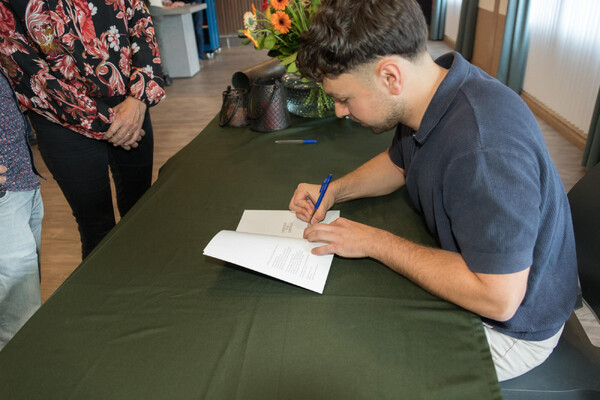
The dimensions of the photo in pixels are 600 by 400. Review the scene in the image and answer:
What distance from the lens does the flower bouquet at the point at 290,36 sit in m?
1.47

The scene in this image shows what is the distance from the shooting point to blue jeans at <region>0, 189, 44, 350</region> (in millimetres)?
1029

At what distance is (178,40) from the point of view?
5785mm

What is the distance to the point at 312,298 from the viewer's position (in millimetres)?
806

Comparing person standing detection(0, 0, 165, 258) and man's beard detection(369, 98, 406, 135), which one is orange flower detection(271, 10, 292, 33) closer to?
person standing detection(0, 0, 165, 258)

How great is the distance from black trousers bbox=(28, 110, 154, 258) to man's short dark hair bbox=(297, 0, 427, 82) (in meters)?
0.86

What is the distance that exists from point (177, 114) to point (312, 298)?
13.5ft

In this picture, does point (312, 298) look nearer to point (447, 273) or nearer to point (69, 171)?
point (447, 273)

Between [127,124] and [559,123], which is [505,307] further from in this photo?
[559,123]

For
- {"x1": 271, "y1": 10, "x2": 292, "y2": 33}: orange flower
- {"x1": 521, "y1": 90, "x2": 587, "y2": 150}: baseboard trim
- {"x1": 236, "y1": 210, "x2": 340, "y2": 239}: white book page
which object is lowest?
{"x1": 521, "y1": 90, "x2": 587, "y2": 150}: baseboard trim

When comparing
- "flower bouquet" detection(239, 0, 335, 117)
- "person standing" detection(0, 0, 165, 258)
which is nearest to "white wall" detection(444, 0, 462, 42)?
"flower bouquet" detection(239, 0, 335, 117)

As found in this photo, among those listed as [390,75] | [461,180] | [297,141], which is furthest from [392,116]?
[297,141]

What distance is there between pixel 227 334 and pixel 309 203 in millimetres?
448

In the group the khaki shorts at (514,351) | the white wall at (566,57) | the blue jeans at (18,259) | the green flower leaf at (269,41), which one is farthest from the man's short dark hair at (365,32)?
the white wall at (566,57)

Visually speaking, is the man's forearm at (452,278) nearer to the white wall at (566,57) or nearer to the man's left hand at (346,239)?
the man's left hand at (346,239)
